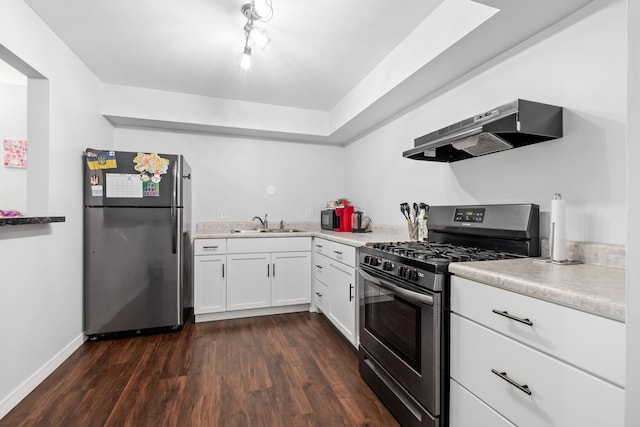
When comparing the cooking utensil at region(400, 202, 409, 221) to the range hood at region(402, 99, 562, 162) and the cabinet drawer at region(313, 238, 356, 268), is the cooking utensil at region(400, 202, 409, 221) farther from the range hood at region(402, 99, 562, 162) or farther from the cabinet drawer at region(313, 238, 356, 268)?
the range hood at region(402, 99, 562, 162)

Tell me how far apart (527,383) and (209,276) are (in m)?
2.63

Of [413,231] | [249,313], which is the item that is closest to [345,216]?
[413,231]

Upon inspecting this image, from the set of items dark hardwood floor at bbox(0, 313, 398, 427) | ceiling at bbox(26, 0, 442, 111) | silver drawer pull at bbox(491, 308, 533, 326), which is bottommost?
dark hardwood floor at bbox(0, 313, 398, 427)

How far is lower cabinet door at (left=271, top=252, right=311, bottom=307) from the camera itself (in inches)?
122

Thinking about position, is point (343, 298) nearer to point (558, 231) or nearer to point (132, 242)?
point (558, 231)

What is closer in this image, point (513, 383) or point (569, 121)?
→ point (513, 383)

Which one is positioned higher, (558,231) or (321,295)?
(558,231)

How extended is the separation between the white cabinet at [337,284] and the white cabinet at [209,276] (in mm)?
956

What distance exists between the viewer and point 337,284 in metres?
2.51

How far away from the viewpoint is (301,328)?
2770 millimetres

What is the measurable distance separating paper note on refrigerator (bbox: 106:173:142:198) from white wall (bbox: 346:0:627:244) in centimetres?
257

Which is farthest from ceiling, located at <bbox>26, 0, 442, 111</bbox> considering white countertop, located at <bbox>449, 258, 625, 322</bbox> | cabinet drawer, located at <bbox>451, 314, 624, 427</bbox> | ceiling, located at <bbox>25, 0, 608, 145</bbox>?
cabinet drawer, located at <bbox>451, 314, 624, 427</bbox>

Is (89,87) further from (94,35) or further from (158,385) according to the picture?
(158,385)

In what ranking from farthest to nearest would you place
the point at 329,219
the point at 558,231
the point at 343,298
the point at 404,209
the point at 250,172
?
the point at 250,172 → the point at 329,219 → the point at 404,209 → the point at 343,298 → the point at 558,231
